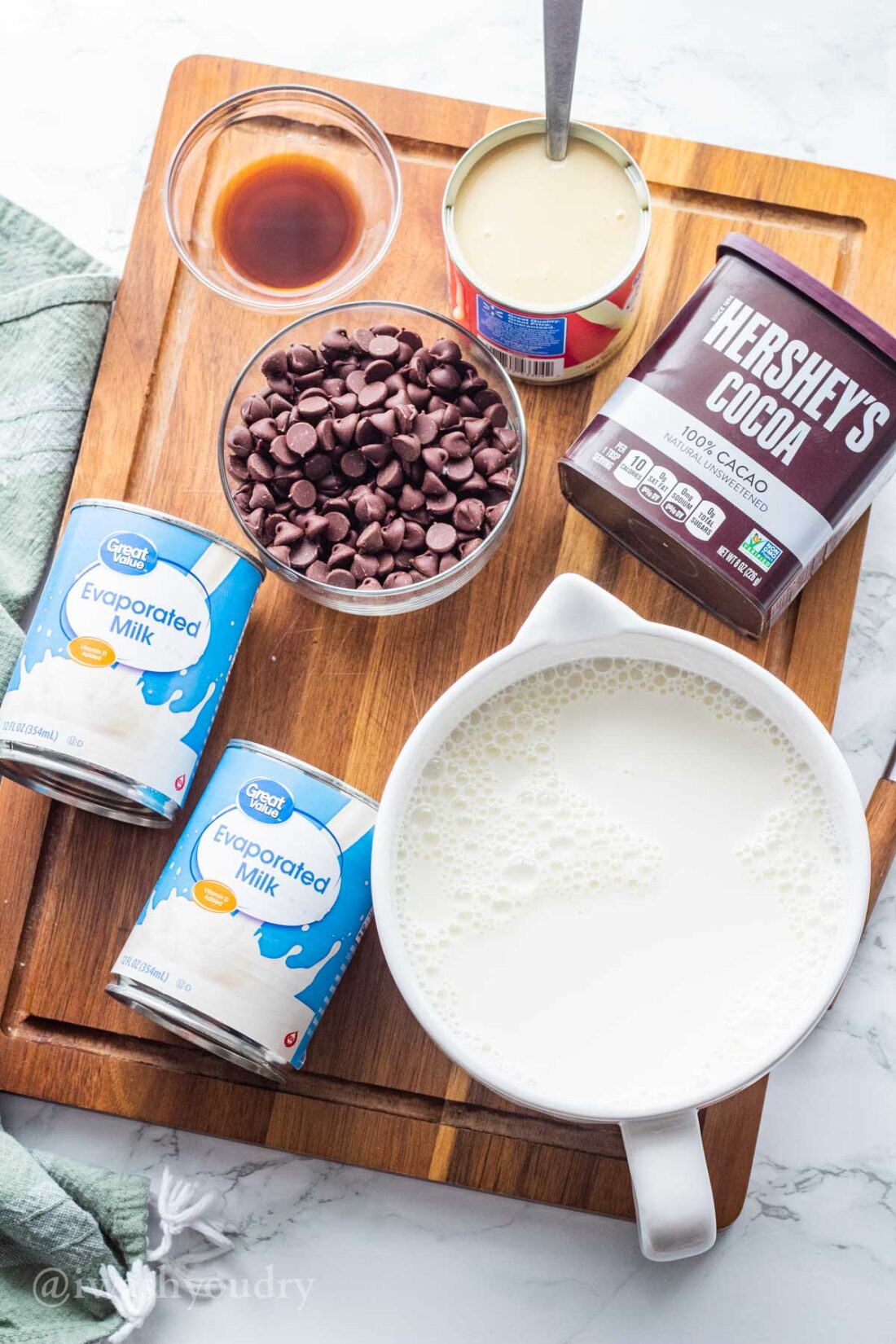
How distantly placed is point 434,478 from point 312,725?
251mm

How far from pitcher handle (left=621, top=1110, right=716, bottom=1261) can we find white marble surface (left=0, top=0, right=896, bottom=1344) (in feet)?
1.14

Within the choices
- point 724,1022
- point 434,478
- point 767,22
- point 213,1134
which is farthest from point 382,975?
point 767,22

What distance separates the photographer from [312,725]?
3.67 ft

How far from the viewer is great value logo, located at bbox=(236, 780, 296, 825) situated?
96 centimetres

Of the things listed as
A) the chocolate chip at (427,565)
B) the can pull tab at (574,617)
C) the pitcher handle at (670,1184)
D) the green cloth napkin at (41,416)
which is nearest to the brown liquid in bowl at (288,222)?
the green cloth napkin at (41,416)

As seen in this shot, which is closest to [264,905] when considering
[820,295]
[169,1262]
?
[169,1262]

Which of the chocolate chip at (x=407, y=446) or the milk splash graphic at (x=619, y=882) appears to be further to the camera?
the chocolate chip at (x=407, y=446)

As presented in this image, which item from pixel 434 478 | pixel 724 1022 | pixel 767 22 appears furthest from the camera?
→ pixel 767 22

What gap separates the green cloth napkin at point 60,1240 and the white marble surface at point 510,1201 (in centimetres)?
5

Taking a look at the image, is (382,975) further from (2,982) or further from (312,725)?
(2,982)

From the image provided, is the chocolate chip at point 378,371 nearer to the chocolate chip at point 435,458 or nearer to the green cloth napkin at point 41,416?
the chocolate chip at point 435,458

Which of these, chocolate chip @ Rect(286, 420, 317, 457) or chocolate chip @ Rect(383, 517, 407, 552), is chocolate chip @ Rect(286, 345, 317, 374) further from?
chocolate chip @ Rect(383, 517, 407, 552)

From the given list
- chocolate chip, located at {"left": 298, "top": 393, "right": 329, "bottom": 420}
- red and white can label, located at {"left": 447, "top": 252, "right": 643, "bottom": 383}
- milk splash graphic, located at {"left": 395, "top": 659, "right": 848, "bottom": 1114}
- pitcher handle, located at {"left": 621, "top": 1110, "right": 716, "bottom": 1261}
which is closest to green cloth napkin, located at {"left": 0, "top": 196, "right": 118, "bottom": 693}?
chocolate chip, located at {"left": 298, "top": 393, "right": 329, "bottom": 420}

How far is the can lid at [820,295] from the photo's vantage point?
983 millimetres
